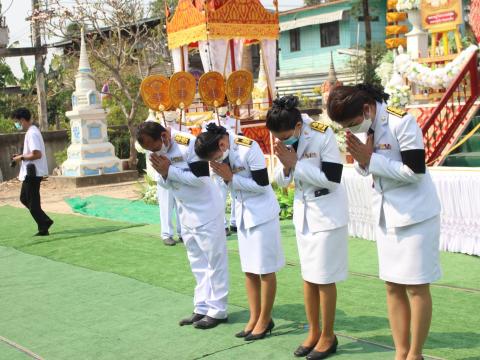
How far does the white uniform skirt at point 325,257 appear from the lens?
4.02 meters

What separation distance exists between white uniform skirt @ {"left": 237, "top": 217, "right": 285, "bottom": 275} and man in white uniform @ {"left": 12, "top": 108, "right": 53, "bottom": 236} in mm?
5247

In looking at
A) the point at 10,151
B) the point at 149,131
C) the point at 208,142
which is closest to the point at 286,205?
the point at 149,131

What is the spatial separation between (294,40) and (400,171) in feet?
95.8

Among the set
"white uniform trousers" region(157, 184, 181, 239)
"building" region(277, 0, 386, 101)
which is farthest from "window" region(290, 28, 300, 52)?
"white uniform trousers" region(157, 184, 181, 239)

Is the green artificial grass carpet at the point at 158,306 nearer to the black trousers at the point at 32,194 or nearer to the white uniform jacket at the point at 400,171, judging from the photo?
the black trousers at the point at 32,194

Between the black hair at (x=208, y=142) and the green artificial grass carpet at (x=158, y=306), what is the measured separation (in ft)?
3.84

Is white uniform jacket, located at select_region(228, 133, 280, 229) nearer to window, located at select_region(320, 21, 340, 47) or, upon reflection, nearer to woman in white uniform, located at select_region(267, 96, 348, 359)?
woman in white uniform, located at select_region(267, 96, 348, 359)

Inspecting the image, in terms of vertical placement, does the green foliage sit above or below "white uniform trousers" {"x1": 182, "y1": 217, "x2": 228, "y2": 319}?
below

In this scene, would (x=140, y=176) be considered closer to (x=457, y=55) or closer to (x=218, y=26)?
(x=218, y=26)

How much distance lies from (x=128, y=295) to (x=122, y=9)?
48.9ft

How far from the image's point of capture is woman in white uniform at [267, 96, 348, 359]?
402 cm

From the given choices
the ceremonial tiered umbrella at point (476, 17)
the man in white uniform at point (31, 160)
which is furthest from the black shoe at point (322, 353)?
the ceremonial tiered umbrella at point (476, 17)

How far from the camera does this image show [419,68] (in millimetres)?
12156

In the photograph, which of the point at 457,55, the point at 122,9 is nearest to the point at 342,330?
the point at 457,55
